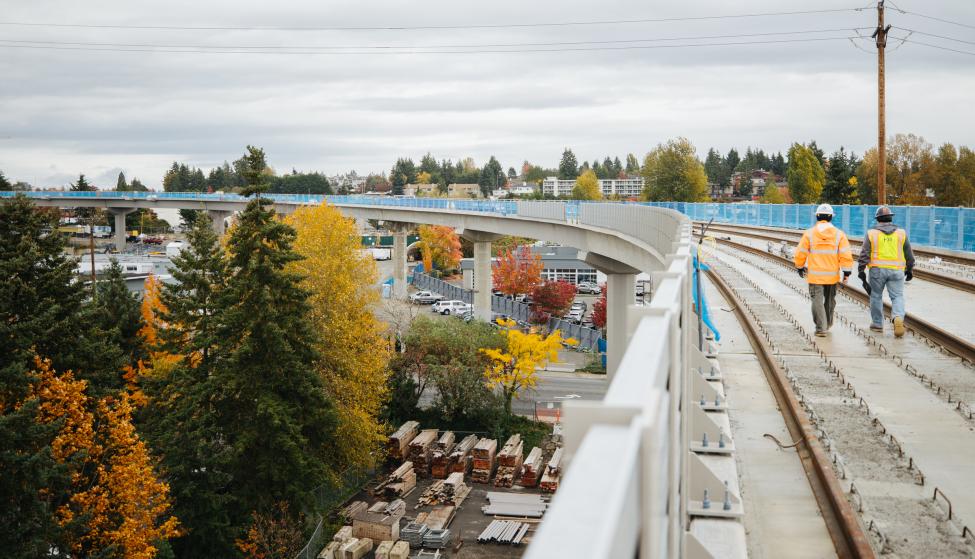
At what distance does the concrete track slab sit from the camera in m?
5.07

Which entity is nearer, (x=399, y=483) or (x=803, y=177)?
(x=399, y=483)

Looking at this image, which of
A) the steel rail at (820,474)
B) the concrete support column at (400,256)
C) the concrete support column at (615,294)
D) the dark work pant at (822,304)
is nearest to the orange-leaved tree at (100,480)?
the dark work pant at (822,304)

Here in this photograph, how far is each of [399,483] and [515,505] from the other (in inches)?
213

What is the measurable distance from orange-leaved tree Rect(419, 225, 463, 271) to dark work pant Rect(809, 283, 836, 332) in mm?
91343

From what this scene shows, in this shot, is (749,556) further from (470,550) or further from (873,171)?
(873,171)

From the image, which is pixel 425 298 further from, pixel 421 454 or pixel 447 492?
pixel 447 492

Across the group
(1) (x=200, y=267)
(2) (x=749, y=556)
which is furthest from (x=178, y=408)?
(2) (x=749, y=556)

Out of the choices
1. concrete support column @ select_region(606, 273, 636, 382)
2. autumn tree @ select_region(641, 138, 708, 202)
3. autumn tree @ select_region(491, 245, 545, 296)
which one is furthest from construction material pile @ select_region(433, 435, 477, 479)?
autumn tree @ select_region(641, 138, 708, 202)

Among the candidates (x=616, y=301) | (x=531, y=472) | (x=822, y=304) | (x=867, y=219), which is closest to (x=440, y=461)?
(x=531, y=472)

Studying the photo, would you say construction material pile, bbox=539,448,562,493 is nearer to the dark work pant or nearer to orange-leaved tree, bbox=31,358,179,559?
orange-leaved tree, bbox=31,358,179,559

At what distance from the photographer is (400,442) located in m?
38.1

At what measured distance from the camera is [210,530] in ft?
96.0

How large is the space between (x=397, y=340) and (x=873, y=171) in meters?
47.4

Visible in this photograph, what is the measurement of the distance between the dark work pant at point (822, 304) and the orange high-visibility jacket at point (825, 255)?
0.13 metres
